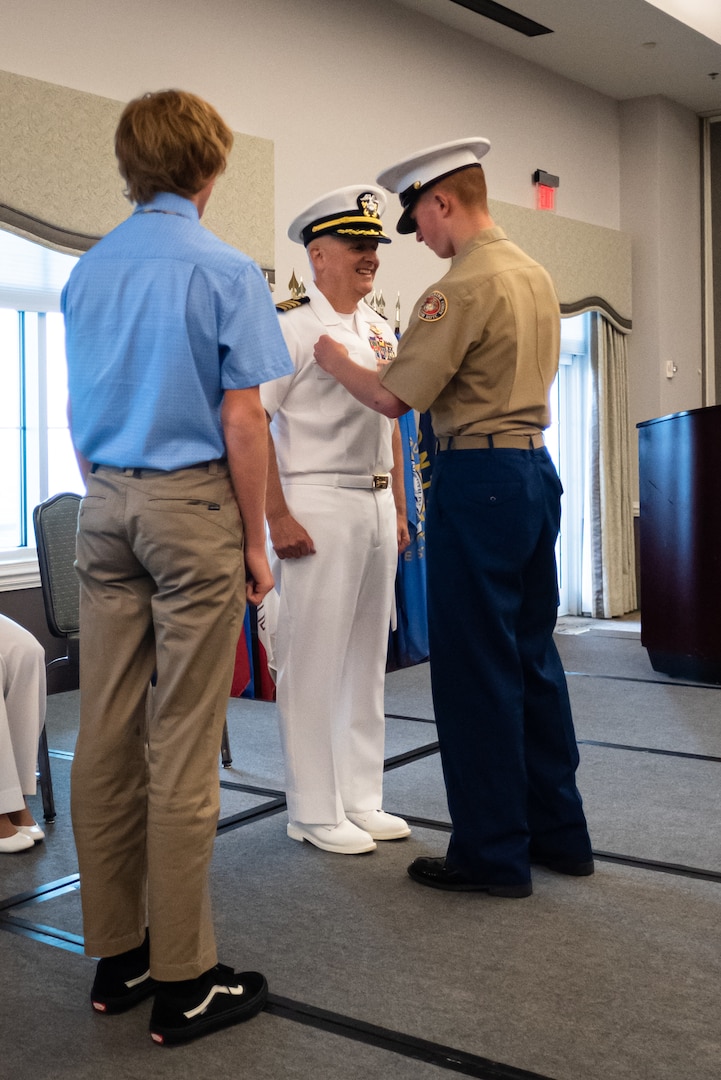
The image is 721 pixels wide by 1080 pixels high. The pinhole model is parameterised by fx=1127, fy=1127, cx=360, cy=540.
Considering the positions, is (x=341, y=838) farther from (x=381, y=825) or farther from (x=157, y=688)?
(x=157, y=688)

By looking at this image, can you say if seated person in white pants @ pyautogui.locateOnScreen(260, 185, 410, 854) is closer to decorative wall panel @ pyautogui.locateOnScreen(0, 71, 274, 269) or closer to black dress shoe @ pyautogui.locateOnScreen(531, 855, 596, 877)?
black dress shoe @ pyautogui.locateOnScreen(531, 855, 596, 877)

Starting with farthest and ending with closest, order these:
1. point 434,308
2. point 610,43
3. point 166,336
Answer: point 610,43
point 434,308
point 166,336

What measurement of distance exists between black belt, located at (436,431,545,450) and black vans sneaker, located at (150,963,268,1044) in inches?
42.5

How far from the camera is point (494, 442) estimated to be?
226cm

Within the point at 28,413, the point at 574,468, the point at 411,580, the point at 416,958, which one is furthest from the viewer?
the point at 574,468

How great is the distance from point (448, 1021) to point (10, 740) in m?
1.31

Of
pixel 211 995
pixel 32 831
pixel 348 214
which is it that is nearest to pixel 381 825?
pixel 32 831

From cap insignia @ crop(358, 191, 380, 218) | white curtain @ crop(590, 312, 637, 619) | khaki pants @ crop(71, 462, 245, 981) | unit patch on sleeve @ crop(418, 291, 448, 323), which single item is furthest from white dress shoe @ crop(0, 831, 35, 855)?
white curtain @ crop(590, 312, 637, 619)

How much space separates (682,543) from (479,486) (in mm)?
2600

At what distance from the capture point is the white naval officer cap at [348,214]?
255 cm

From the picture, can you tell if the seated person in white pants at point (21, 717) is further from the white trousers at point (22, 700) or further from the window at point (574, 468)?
the window at point (574, 468)

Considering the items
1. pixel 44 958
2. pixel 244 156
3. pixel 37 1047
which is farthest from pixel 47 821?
pixel 244 156

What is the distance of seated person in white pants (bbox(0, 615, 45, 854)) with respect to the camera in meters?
2.65

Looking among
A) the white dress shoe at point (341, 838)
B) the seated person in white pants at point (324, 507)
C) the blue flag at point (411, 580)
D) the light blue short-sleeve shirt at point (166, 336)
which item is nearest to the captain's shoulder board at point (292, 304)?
the seated person in white pants at point (324, 507)
